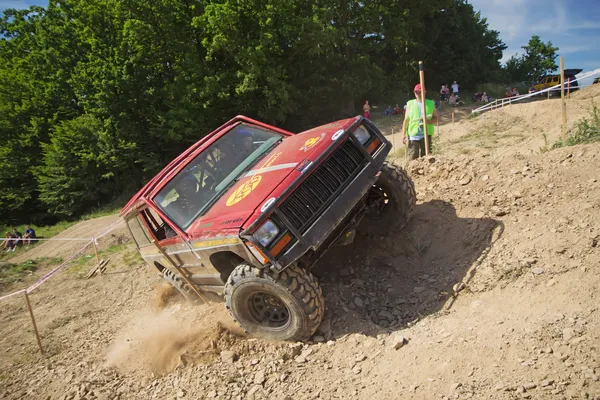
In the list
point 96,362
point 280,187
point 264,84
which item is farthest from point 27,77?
point 280,187

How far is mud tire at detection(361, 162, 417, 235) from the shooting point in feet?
16.4

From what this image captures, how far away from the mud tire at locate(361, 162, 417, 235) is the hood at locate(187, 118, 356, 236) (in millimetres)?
984

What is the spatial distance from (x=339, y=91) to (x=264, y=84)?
19.4 ft

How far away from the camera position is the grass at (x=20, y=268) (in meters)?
10.6

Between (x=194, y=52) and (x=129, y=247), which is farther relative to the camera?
(x=194, y=52)

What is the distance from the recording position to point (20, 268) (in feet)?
37.8

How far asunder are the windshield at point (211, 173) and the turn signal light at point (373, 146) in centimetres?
132

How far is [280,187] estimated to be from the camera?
3.78 m

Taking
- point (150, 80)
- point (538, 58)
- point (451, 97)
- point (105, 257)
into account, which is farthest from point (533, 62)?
point (105, 257)

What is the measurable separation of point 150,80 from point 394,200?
2175 cm

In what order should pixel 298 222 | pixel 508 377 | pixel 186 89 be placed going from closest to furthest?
pixel 508 377
pixel 298 222
pixel 186 89

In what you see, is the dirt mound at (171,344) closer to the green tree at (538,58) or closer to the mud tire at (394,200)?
the mud tire at (394,200)

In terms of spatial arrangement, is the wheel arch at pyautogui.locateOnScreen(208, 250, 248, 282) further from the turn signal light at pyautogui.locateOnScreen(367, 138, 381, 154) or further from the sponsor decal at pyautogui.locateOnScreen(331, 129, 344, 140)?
the turn signal light at pyautogui.locateOnScreen(367, 138, 381, 154)

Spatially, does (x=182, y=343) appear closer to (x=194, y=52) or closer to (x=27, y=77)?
(x=194, y=52)
